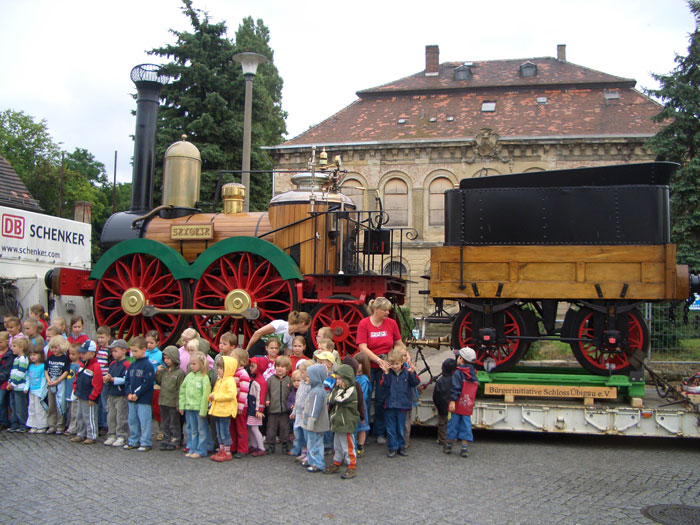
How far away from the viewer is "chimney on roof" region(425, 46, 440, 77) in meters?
33.6

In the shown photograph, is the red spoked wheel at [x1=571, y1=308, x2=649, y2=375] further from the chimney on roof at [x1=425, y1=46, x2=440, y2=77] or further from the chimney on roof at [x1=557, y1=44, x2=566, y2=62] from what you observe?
the chimney on roof at [x1=557, y1=44, x2=566, y2=62]

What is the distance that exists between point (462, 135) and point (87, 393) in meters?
23.6

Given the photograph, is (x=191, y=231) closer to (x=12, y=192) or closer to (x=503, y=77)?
(x=12, y=192)

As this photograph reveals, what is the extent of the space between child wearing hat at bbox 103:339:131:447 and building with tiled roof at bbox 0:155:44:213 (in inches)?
642

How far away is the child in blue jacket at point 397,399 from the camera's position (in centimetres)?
717

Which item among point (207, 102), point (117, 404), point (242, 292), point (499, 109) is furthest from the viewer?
point (499, 109)

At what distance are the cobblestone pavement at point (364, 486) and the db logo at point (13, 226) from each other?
19.7ft

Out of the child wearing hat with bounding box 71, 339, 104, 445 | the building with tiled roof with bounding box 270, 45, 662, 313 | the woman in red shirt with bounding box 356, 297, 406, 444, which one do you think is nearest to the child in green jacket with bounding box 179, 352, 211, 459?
the child wearing hat with bounding box 71, 339, 104, 445

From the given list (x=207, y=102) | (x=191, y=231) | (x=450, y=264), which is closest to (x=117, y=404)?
(x=191, y=231)

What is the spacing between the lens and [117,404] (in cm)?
761

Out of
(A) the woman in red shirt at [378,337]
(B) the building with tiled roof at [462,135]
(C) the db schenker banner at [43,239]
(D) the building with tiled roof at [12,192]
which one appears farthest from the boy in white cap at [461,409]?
(B) the building with tiled roof at [462,135]

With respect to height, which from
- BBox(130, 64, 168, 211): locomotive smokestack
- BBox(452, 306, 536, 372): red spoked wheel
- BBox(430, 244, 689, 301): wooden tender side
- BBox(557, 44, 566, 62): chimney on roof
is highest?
BBox(557, 44, 566, 62): chimney on roof

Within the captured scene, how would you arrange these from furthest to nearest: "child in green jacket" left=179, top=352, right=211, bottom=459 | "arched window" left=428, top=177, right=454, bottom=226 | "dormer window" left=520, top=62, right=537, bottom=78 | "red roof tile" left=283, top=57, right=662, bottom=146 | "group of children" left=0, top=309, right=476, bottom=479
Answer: "dormer window" left=520, top=62, right=537, bottom=78, "arched window" left=428, top=177, right=454, bottom=226, "red roof tile" left=283, top=57, right=662, bottom=146, "child in green jacket" left=179, top=352, right=211, bottom=459, "group of children" left=0, top=309, right=476, bottom=479

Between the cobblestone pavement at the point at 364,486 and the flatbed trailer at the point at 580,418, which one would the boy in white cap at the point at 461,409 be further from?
the flatbed trailer at the point at 580,418
